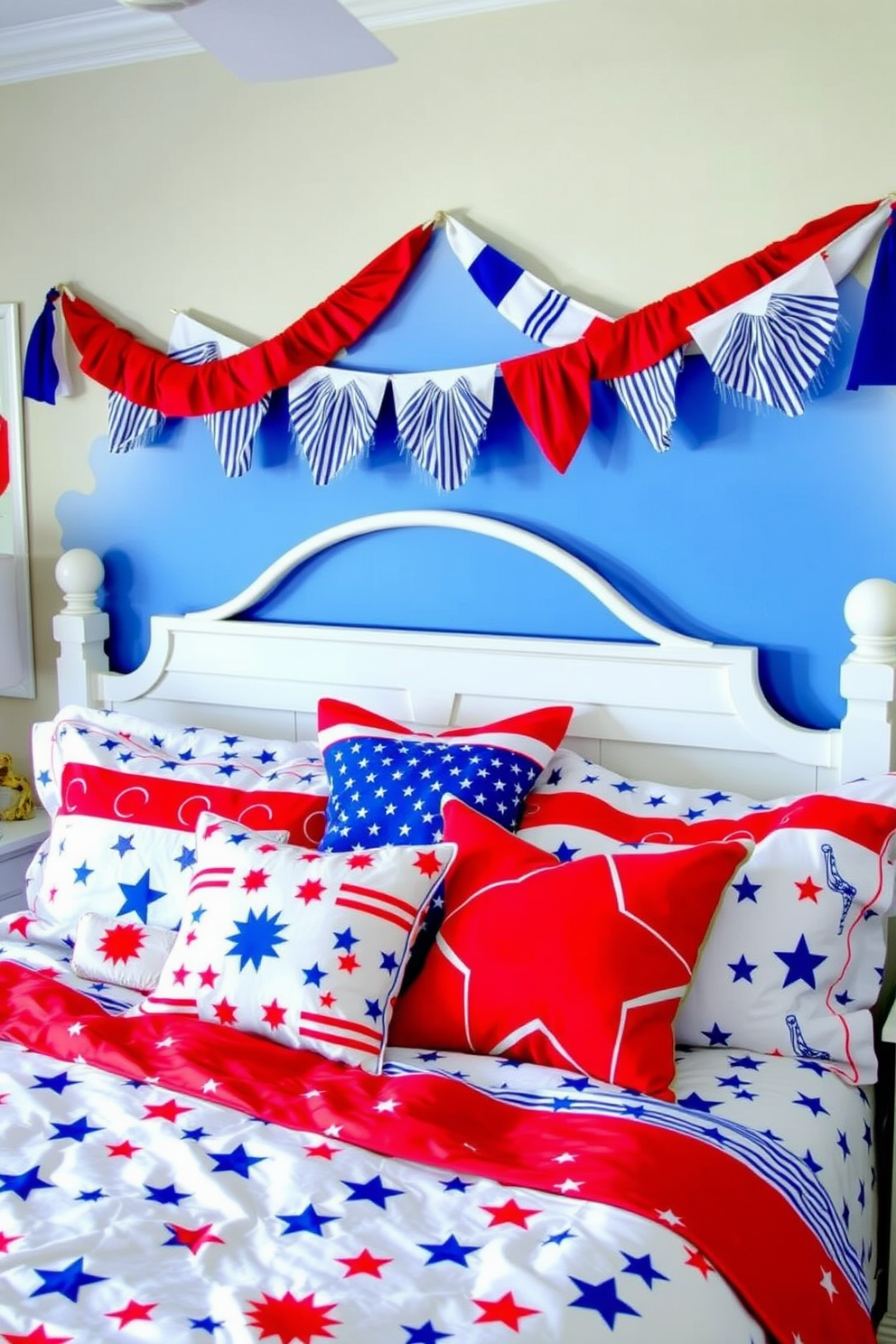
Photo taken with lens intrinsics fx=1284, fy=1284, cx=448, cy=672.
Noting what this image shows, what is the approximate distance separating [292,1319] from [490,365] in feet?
5.67

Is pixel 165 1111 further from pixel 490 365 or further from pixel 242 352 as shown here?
pixel 242 352

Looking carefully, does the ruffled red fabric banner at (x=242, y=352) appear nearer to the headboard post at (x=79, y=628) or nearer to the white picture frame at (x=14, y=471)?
the white picture frame at (x=14, y=471)

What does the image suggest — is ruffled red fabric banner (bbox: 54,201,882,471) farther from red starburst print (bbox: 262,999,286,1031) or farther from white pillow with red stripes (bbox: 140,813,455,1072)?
red starburst print (bbox: 262,999,286,1031)

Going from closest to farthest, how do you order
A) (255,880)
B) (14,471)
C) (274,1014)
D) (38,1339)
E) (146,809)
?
(38,1339) < (274,1014) < (255,880) < (146,809) < (14,471)

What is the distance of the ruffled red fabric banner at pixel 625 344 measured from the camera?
2.21 m

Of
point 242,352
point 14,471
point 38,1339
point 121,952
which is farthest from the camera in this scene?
point 14,471

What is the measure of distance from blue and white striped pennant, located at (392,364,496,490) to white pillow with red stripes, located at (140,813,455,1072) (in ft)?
A: 2.75

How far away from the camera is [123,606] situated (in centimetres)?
296

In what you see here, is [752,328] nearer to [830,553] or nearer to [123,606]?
[830,553]

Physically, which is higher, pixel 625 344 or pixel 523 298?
pixel 523 298

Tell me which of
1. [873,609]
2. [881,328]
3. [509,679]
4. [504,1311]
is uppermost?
[881,328]

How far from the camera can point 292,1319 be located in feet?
4.10

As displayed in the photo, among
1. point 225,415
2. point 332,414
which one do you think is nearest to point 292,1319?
point 332,414

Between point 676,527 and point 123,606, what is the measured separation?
131 cm
